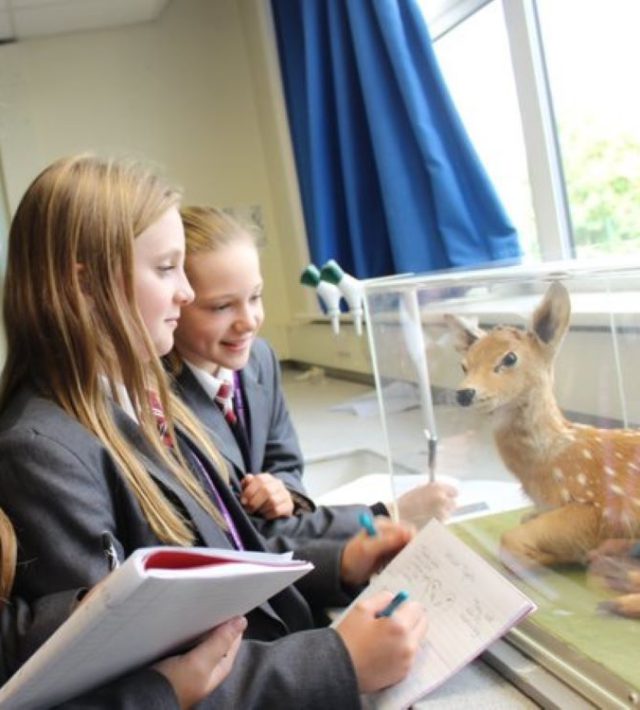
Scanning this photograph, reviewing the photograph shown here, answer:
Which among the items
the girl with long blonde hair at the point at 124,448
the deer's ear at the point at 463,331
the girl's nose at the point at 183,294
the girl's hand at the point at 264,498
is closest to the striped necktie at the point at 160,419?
the girl with long blonde hair at the point at 124,448

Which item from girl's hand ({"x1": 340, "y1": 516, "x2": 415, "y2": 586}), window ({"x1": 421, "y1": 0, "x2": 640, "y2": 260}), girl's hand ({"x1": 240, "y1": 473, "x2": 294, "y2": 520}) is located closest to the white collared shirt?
girl's hand ({"x1": 240, "y1": 473, "x2": 294, "y2": 520})

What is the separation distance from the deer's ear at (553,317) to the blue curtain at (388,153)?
1111 mm

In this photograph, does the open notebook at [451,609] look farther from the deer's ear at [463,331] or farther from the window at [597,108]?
the window at [597,108]

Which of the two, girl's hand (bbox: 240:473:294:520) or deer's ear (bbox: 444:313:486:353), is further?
girl's hand (bbox: 240:473:294:520)

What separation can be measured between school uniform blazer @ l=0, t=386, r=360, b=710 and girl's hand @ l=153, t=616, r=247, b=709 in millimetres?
37

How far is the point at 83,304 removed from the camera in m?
0.87

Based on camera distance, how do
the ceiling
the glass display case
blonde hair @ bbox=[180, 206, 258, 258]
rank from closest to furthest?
1. the glass display case
2. blonde hair @ bbox=[180, 206, 258, 258]
3. the ceiling

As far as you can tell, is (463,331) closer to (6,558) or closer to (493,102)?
(6,558)

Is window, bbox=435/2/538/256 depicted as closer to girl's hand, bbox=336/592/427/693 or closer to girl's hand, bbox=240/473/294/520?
girl's hand, bbox=240/473/294/520

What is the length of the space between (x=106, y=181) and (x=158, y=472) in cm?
32

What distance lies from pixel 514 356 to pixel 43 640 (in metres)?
0.47

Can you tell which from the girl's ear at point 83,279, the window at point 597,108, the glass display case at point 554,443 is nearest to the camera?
the glass display case at point 554,443

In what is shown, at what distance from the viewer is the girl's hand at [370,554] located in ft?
3.18

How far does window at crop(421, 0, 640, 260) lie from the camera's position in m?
1.67
